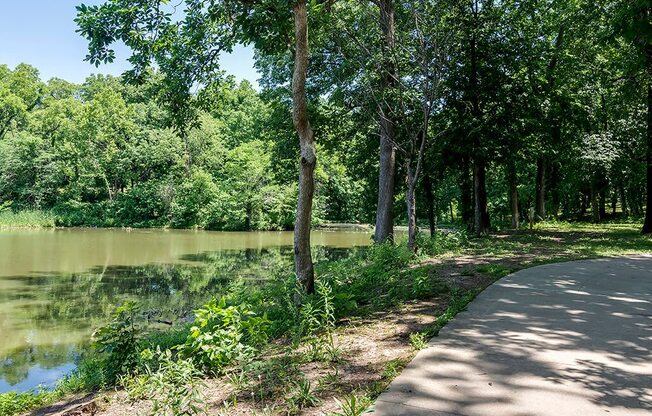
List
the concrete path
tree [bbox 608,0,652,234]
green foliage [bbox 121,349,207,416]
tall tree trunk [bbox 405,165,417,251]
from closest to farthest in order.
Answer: the concrete path → green foliage [bbox 121,349,207,416] → tree [bbox 608,0,652,234] → tall tree trunk [bbox 405,165,417,251]

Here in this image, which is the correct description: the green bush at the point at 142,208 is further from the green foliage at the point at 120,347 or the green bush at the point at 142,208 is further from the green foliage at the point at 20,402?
the green foliage at the point at 120,347

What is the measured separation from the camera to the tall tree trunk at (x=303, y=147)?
20.2 ft

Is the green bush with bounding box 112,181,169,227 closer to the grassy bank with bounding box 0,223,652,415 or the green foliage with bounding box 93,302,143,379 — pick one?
the grassy bank with bounding box 0,223,652,415

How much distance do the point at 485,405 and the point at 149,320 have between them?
10183 mm

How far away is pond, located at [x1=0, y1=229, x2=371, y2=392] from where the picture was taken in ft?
30.7

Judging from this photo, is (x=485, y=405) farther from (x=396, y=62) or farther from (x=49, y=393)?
(x=396, y=62)

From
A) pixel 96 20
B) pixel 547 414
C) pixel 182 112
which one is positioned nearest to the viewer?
pixel 547 414

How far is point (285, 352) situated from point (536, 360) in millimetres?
2378

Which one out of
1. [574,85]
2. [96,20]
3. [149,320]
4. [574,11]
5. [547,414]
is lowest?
[149,320]

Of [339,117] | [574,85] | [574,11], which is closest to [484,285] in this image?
[339,117]

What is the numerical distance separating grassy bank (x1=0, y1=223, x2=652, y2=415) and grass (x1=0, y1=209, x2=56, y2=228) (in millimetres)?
41706

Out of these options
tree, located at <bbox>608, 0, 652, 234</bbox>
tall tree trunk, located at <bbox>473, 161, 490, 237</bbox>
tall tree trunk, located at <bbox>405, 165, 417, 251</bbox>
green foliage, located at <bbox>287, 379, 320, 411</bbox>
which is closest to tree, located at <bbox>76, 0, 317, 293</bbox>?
green foliage, located at <bbox>287, 379, 320, 411</bbox>

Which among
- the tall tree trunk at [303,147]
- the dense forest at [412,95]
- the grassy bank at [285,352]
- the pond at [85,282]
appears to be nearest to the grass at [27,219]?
the dense forest at [412,95]

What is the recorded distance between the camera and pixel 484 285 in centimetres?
712
